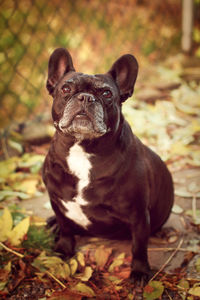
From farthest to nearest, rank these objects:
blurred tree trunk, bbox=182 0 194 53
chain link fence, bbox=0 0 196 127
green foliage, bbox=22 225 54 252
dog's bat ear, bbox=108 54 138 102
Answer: blurred tree trunk, bbox=182 0 194 53 < chain link fence, bbox=0 0 196 127 < green foliage, bbox=22 225 54 252 < dog's bat ear, bbox=108 54 138 102

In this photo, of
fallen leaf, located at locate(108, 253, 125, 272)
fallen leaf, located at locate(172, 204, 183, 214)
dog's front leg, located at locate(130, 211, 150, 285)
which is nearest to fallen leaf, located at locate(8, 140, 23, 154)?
fallen leaf, located at locate(172, 204, 183, 214)

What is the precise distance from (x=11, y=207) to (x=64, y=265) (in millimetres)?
629

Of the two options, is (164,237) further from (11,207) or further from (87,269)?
(11,207)

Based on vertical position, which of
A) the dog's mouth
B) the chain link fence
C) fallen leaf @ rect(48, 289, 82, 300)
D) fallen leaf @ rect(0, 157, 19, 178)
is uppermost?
the chain link fence

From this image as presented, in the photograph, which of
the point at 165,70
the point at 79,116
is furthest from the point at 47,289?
the point at 165,70

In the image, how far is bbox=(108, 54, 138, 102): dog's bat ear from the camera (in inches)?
77.1

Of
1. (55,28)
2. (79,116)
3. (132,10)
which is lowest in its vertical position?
(79,116)

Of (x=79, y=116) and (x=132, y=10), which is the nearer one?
(x=79, y=116)

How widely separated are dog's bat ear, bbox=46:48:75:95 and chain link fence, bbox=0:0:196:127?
178cm

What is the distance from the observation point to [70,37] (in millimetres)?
4461

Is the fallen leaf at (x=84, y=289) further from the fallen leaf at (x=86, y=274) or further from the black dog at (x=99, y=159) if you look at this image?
the black dog at (x=99, y=159)

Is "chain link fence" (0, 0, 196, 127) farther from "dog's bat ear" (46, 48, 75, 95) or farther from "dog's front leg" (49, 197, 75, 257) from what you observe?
"dog's front leg" (49, 197, 75, 257)

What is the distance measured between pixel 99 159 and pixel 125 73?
0.50 meters

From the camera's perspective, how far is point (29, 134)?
3.62 metres
